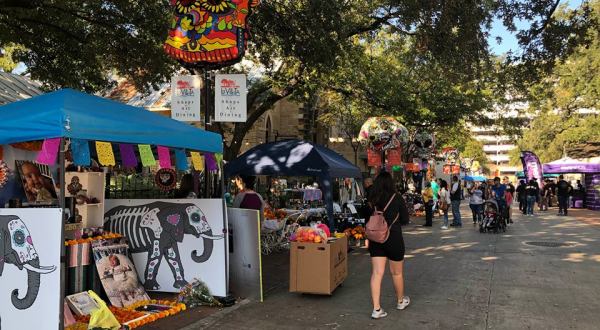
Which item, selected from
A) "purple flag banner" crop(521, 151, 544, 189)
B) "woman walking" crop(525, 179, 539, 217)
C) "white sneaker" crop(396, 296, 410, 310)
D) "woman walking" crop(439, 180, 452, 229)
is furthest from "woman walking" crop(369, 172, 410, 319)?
"purple flag banner" crop(521, 151, 544, 189)

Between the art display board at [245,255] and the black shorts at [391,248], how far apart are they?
1.65 meters

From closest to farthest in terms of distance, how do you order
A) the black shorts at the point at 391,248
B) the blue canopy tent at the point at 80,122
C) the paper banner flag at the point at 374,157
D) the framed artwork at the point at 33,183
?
the blue canopy tent at the point at 80,122
the black shorts at the point at 391,248
the framed artwork at the point at 33,183
the paper banner flag at the point at 374,157

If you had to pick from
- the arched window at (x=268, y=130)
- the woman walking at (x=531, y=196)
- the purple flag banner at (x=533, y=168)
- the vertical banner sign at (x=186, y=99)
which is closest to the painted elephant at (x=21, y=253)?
the vertical banner sign at (x=186, y=99)

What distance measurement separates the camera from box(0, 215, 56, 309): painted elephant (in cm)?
460

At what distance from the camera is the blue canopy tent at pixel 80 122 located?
4.48 m

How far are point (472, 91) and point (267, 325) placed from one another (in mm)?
18537

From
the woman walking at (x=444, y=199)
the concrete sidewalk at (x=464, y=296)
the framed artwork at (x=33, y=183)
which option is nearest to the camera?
the concrete sidewalk at (x=464, y=296)

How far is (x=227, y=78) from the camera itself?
25.3 feet

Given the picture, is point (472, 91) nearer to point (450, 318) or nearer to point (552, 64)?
point (552, 64)

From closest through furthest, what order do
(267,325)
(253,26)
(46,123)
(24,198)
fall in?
(46,123) < (267,325) < (24,198) < (253,26)

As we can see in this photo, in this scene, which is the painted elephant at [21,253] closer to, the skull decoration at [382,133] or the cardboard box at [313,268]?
the cardboard box at [313,268]

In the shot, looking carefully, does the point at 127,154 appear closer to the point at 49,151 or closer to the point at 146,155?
the point at 146,155

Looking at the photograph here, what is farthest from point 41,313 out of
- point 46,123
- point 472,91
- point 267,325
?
point 472,91

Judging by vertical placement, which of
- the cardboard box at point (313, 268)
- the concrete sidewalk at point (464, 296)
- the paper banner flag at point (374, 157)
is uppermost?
the paper banner flag at point (374, 157)
